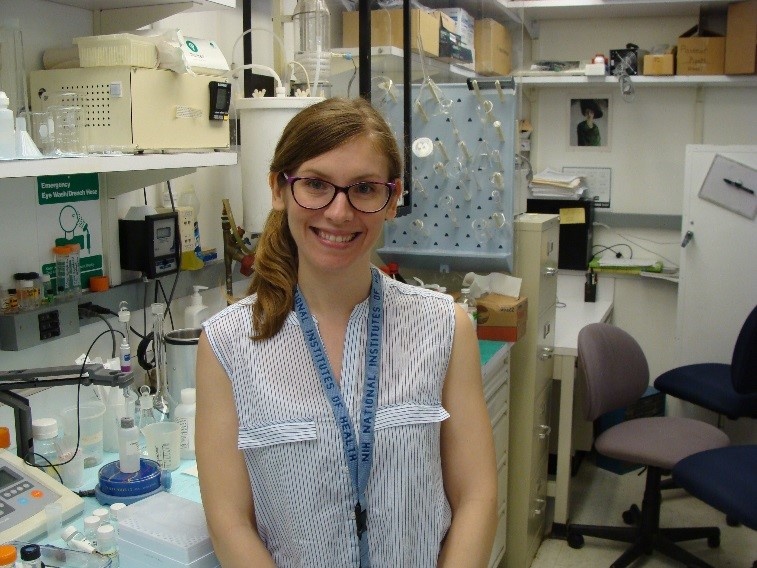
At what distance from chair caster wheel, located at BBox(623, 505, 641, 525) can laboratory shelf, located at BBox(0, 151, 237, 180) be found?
7.41 feet

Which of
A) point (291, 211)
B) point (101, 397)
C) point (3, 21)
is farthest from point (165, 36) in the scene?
point (101, 397)

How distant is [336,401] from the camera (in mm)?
1211

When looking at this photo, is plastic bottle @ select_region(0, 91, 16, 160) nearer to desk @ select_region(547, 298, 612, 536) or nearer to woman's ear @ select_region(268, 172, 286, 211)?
woman's ear @ select_region(268, 172, 286, 211)

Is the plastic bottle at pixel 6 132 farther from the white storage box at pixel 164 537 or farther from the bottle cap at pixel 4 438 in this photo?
the white storage box at pixel 164 537

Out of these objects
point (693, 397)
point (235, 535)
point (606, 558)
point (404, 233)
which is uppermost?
point (404, 233)

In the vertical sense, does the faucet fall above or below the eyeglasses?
below

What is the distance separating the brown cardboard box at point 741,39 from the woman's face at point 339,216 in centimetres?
321

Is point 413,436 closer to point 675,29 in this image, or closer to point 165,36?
point 165,36

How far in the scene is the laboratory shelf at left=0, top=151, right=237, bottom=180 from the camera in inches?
51.9

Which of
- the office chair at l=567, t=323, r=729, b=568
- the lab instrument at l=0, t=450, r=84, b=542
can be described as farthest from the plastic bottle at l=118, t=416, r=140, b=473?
Result: the office chair at l=567, t=323, r=729, b=568

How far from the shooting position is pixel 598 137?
4.48 meters

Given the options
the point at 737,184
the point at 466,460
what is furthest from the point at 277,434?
the point at 737,184

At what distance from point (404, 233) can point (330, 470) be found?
1.61m

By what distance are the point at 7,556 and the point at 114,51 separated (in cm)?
96
